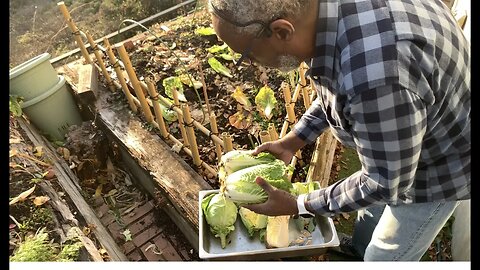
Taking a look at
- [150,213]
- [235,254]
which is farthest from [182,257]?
[235,254]

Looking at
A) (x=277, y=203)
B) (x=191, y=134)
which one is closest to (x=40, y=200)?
(x=191, y=134)

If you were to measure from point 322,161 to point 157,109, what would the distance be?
1.48m

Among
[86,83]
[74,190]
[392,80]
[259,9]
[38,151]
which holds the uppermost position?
[259,9]

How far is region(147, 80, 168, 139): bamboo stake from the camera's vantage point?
3.70 meters

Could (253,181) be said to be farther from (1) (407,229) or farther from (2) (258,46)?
(2) (258,46)

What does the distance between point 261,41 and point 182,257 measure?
2.48 m

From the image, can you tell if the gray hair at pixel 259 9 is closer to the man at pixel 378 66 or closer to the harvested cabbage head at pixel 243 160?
the man at pixel 378 66

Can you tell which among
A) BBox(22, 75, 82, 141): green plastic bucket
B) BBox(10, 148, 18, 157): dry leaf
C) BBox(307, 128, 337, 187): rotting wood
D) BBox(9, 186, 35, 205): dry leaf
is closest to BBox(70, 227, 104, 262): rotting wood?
BBox(9, 186, 35, 205): dry leaf

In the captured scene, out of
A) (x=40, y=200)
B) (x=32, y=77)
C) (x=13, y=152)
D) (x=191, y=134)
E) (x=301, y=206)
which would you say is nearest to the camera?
(x=301, y=206)

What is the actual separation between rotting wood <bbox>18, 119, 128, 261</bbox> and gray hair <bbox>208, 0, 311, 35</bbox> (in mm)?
2166

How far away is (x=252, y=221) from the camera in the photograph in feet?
9.38

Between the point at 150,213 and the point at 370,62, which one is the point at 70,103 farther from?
the point at 370,62

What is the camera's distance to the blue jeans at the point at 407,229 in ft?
7.77

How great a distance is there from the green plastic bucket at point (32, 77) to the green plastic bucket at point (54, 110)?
0.06 metres
